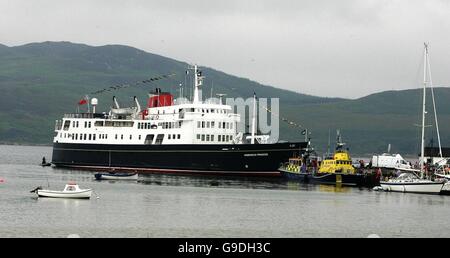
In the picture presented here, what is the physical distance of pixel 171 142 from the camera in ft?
376

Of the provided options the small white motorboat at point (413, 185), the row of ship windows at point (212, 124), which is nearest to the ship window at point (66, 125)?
the row of ship windows at point (212, 124)

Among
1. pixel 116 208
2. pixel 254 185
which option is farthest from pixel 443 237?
pixel 254 185

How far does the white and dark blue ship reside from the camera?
108750 mm

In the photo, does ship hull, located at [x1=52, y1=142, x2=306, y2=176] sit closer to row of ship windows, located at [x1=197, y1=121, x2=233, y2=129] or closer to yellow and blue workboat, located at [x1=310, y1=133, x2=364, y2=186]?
row of ship windows, located at [x1=197, y1=121, x2=233, y2=129]

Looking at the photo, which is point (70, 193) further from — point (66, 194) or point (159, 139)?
point (159, 139)

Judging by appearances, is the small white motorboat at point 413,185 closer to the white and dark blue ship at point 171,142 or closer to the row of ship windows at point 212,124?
the white and dark blue ship at point 171,142

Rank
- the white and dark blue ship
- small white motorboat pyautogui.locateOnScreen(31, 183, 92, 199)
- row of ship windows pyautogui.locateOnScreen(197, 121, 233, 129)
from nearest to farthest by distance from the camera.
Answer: small white motorboat pyautogui.locateOnScreen(31, 183, 92, 199), the white and dark blue ship, row of ship windows pyautogui.locateOnScreen(197, 121, 233, 129)

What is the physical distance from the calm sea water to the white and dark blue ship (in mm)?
13749

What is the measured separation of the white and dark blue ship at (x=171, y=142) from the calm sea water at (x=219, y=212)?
13749mm

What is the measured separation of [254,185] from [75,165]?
129ft

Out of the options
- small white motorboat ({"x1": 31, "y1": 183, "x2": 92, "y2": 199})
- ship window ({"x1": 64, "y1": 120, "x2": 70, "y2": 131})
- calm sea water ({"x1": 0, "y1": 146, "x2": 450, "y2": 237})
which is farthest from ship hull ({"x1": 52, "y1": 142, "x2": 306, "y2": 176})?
small white motorboat ({"x1": 31, "y1": 183, "x2": 92, "y2": 199})

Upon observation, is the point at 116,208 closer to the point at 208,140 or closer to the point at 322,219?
the point at 322,219

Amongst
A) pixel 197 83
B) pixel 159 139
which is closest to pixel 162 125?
pixel 159 139

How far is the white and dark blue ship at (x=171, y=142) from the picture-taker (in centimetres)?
10875
